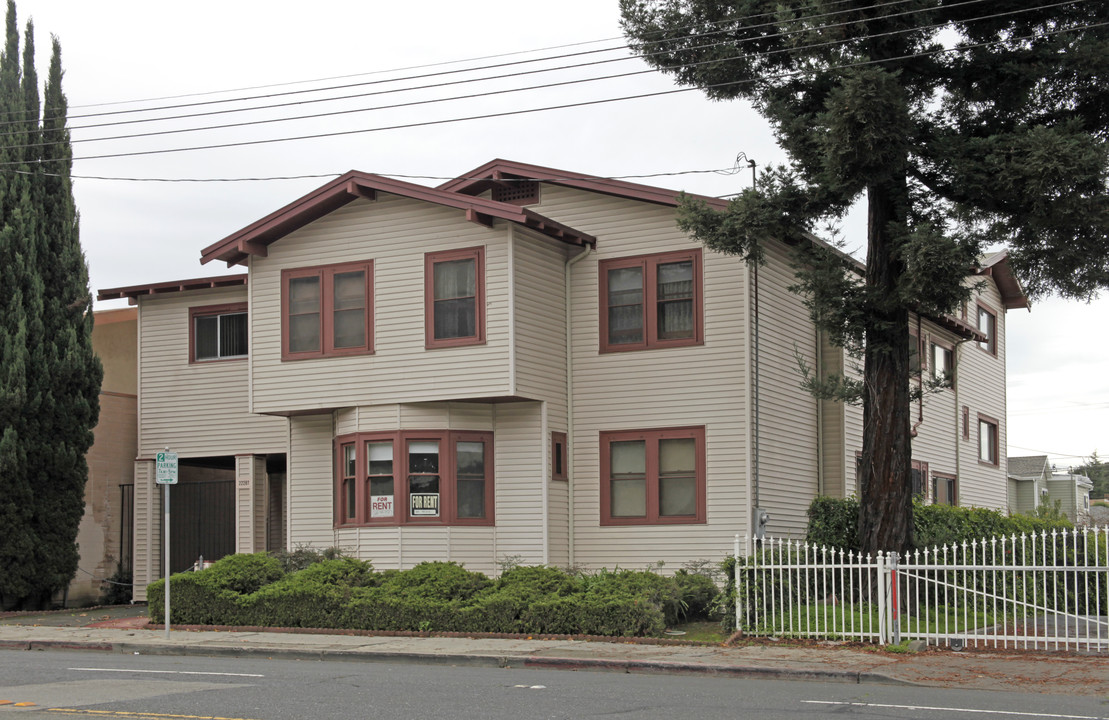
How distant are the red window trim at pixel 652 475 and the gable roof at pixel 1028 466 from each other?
34.8 meters

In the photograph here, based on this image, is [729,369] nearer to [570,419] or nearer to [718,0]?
[570,419]

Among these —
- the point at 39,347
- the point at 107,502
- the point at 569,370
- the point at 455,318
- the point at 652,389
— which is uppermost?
the point at 455,318

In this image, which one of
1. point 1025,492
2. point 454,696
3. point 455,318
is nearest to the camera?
point 454,696

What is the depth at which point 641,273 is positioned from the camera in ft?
74.0

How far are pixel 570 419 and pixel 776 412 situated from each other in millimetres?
3776

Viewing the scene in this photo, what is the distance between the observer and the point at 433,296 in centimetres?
2186

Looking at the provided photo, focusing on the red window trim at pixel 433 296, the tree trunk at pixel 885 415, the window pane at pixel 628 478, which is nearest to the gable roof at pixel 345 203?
the red window trim at pixel 433 296

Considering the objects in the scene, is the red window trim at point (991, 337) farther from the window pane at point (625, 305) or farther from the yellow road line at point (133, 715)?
the yellow road line at point (133, 715)

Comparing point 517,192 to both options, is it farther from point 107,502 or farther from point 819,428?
point 107,502

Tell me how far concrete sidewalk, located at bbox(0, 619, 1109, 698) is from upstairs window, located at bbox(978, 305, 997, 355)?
816 inches

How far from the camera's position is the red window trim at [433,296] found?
21297 mm

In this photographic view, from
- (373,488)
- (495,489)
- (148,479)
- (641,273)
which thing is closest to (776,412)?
(641,273)

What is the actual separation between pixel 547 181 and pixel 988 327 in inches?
699

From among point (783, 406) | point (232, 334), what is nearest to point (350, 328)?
point (232, 334)
